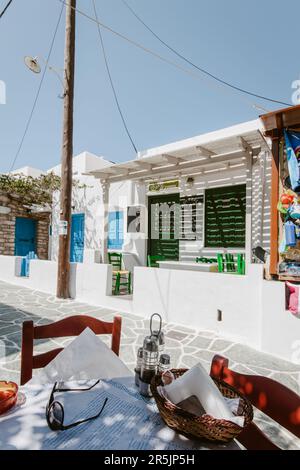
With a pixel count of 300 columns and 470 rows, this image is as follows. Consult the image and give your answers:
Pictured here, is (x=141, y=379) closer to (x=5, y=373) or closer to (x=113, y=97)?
(x=5, y=373)

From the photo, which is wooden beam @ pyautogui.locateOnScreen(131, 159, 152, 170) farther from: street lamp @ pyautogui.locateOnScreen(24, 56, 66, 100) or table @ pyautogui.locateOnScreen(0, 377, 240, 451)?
table @ pyautogui.locateOnScreen(0, 377, 240, 451)

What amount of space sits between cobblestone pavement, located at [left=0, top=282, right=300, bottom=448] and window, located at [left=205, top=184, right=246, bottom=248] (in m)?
3.45

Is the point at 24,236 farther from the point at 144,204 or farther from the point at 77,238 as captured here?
the point at 144,204

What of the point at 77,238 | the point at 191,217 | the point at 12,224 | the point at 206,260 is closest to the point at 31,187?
the point at 12,224

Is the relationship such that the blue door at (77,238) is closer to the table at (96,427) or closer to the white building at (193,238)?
the white building at (193,238)

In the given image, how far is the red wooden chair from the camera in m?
1.11

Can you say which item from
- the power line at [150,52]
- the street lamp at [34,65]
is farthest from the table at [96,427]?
the street lamp at [34,65]

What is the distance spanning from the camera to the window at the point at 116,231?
991 centimetres

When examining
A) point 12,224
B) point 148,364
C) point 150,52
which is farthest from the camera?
point 12,224

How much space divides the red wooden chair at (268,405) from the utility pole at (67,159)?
258 inches

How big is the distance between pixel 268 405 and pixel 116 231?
9.09 m

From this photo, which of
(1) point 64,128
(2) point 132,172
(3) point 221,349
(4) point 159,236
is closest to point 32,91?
(1) point 64,128

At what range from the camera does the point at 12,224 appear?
12.5 m

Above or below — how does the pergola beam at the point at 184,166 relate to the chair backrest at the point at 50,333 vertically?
above
